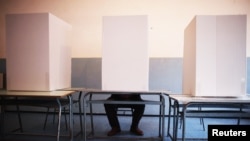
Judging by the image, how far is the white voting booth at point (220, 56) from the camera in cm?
173

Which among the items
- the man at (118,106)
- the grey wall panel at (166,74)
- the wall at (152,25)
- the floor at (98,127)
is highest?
the wall at (152,25)

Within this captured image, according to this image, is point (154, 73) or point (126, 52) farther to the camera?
point (154, 73)

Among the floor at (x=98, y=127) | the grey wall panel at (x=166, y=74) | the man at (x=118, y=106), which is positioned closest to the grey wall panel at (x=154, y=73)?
the grey wall panel at (x=166, y=74)

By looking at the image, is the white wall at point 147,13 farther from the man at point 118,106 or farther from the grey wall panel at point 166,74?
the man at point 118,106

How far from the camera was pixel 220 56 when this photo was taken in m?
1.74

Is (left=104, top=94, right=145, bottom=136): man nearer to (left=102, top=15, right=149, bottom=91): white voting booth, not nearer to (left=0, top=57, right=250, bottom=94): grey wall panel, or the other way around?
(left=102, top=15, right=149, bottom=91): white voting booth

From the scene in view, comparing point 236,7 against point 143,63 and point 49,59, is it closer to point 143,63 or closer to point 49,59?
point 143,63

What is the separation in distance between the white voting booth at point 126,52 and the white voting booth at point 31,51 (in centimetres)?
56

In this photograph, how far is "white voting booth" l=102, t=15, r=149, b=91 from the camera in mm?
1859

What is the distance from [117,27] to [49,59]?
0.74 m

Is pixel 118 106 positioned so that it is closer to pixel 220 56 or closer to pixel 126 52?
pixel 126 52

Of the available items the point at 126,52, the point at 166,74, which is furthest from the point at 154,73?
the point at 126,52

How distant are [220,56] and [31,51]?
177 centimetres

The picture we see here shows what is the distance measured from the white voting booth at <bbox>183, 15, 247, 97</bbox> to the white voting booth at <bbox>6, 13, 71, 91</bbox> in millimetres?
1376
